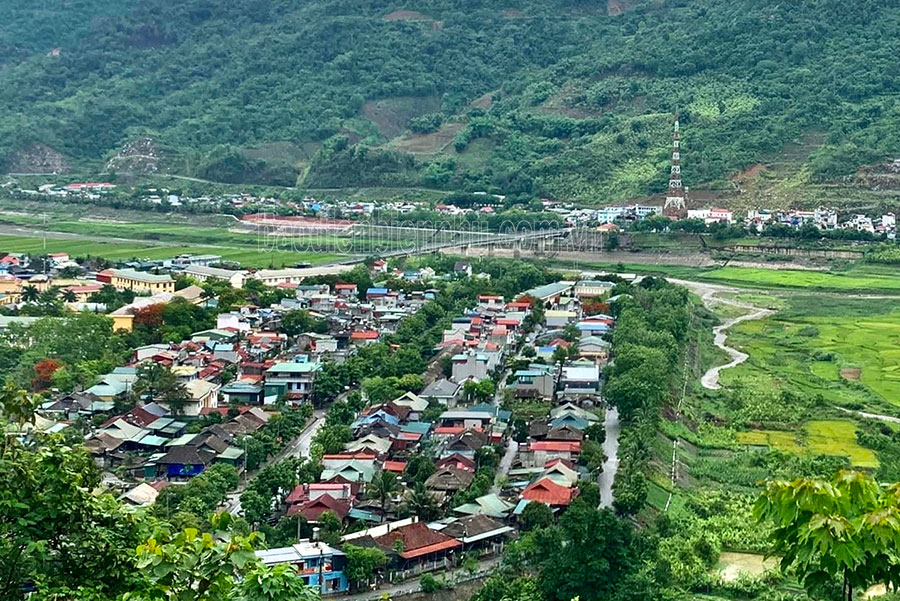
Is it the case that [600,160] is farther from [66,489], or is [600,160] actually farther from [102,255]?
[66,489]

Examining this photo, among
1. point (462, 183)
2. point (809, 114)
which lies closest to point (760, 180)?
point (809, 114)

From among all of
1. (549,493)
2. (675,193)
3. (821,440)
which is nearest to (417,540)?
(549,493)

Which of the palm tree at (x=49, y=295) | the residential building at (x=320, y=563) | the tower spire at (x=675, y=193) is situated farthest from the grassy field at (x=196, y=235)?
the residential building at (x=320, y=563)

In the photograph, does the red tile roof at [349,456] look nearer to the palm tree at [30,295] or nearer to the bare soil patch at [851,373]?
the bare soil patch at [851,373]

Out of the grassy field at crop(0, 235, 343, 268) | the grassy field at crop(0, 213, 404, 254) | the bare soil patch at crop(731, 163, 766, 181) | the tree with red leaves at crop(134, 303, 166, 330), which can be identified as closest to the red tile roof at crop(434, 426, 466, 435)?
the tree with red leaves at crop(134, 303, 166, 330)

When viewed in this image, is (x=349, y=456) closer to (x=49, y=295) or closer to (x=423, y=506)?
(x=423, y=506)
